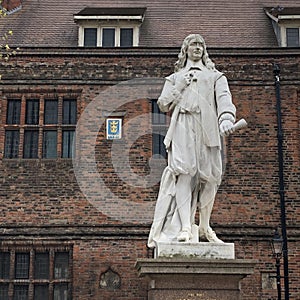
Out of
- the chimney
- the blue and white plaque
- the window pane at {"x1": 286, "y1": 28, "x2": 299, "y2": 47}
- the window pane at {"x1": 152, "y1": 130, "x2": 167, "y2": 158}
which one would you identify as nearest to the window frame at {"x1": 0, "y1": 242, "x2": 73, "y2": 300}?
the blue and white plaque

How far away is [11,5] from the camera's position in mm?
21047

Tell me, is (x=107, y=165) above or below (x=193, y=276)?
above

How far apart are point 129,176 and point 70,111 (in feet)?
8.36

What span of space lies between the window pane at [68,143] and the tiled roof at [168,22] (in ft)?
9.28

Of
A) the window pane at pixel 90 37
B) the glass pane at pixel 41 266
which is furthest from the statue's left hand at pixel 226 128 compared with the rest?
the window pane at pixel 90 37

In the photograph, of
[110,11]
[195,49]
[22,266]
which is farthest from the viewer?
[110,11]

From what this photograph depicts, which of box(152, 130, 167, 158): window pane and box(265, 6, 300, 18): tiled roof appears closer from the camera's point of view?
box(152, 130, 167, 158): window pane

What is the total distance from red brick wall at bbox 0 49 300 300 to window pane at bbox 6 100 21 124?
0.75 feet

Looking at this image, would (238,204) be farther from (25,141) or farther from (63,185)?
(25,141)

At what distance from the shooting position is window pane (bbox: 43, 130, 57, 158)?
17.6 meters

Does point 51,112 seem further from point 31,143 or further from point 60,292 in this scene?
point 60,292

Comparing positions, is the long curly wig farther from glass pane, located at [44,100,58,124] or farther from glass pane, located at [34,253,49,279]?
glass pane, located at [44,100,58,124]

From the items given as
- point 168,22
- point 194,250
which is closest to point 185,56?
point 194,250

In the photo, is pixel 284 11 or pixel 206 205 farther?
pixel 284 11
